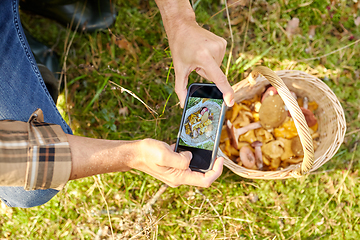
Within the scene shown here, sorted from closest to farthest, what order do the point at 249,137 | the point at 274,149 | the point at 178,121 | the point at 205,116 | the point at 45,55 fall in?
1. the point at 205,116
2. the point at 274,149
3. the point at 249,137
4. the point at 178,121
5. the point at 45,55

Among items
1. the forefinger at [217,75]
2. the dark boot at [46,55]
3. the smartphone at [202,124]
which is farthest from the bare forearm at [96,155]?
the dark boot at [46,55]

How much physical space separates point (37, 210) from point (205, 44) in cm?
280

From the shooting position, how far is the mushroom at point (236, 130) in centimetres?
246

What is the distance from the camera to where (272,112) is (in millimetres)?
2316

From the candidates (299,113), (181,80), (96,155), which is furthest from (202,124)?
(96,155)

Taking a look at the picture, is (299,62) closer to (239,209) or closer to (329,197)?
(329,197)

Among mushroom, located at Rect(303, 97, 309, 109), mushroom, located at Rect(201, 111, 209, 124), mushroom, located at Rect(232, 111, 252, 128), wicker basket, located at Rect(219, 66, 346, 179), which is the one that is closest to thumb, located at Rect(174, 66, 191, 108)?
mushroom, located at Rect(201, 111, 209, 124)

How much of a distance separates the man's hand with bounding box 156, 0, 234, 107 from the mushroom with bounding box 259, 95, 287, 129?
0.64 metres

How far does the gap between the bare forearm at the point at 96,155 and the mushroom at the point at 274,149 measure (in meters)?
1.49

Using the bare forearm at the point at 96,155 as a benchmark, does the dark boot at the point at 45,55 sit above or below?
above

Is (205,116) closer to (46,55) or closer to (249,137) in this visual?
(249,137)

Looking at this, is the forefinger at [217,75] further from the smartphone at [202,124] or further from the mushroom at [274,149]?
the mushroom at [274,149]

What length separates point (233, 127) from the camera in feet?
8.05

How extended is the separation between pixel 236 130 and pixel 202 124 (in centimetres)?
56
